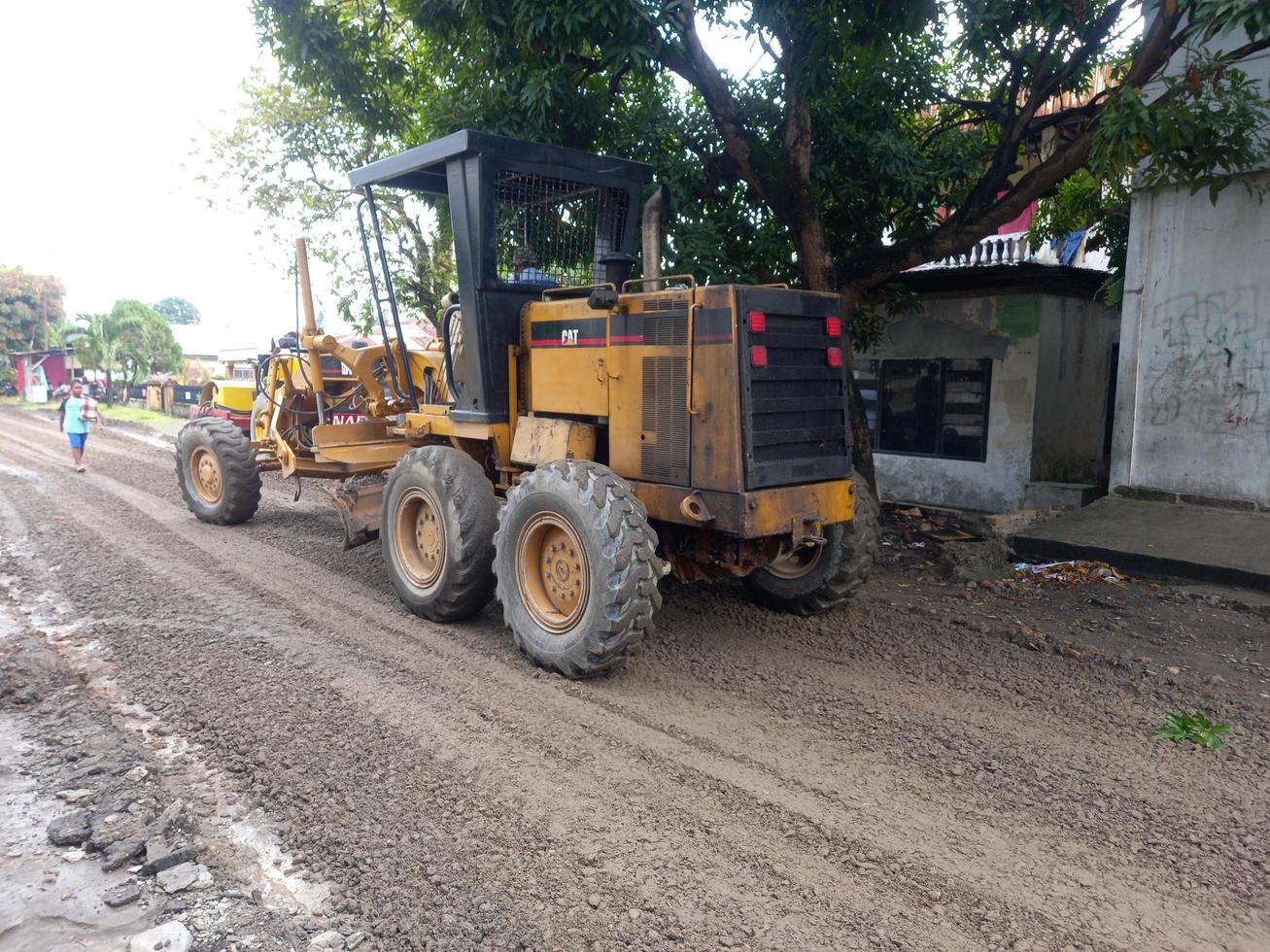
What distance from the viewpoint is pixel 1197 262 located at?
8414 millimetres

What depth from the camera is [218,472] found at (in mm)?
9180

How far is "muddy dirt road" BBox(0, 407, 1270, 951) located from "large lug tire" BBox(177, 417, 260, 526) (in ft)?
6.50

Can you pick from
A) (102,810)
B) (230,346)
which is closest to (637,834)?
(102,810)

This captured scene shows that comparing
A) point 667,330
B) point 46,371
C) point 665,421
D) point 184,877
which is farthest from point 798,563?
point 46,371

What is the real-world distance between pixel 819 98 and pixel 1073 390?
4920 millimetres

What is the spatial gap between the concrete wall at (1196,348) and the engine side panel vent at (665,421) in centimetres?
574

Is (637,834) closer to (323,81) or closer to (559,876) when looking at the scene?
(559,876)

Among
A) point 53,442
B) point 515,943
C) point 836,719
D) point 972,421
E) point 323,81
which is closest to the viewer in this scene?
point 515,943

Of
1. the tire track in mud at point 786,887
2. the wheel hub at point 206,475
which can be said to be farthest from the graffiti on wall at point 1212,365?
the wheel hub at point 206,475

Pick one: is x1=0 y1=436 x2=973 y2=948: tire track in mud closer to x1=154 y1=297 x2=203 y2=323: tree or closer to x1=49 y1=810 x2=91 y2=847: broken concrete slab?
x1=49 y1=810 x2=91 y2=847: broken concrete slab

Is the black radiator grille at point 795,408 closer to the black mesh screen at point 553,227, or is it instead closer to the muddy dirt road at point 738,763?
the muddy dirt road at point 738,763

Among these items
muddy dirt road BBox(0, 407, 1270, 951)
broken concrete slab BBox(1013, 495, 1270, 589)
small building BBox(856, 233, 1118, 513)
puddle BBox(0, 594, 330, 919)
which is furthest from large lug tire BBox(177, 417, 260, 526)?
small building BBox(856, 233, 1118, 513)

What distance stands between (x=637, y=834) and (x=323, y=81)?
28.5ft

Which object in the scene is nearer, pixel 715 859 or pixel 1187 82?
pixel 715 859
